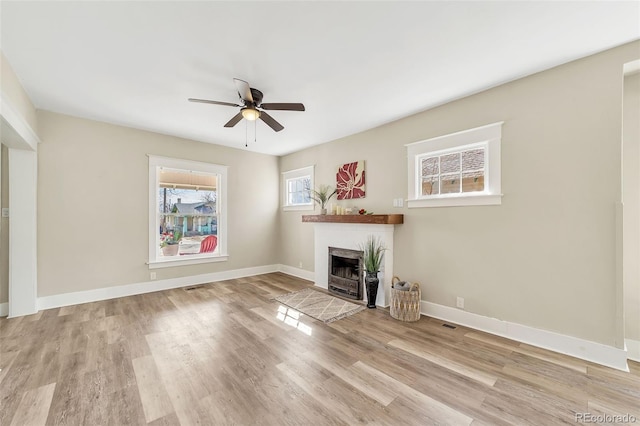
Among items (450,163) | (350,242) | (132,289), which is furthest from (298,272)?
(450,163)

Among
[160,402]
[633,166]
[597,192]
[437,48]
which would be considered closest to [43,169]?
[160,402]

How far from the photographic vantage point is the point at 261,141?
16.2ft

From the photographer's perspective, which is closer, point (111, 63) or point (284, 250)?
point (111, 63)

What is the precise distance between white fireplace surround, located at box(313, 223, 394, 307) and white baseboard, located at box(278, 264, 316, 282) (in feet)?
1.45

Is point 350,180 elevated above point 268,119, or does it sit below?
below

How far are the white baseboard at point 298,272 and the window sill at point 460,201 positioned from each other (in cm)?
258

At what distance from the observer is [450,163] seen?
130 inches

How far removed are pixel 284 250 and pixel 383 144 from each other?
133 inches

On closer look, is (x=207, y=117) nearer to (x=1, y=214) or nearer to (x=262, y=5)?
(x=262, y=5)

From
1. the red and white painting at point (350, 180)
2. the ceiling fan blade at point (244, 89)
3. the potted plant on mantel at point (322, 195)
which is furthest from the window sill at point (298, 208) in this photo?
the ceiling fan blade at point (244, 89)

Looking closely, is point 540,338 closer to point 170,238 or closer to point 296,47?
point 296,47

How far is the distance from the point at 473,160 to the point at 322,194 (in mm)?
2499

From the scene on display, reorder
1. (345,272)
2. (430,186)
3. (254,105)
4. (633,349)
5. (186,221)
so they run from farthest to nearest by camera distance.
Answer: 1. (186,221)
2. (345,272)
3. (430,186)
4. (254,105)
5. (633,349)

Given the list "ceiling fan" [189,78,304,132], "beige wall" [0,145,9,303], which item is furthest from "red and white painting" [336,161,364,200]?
"beige wall" [0,145,9,303]
